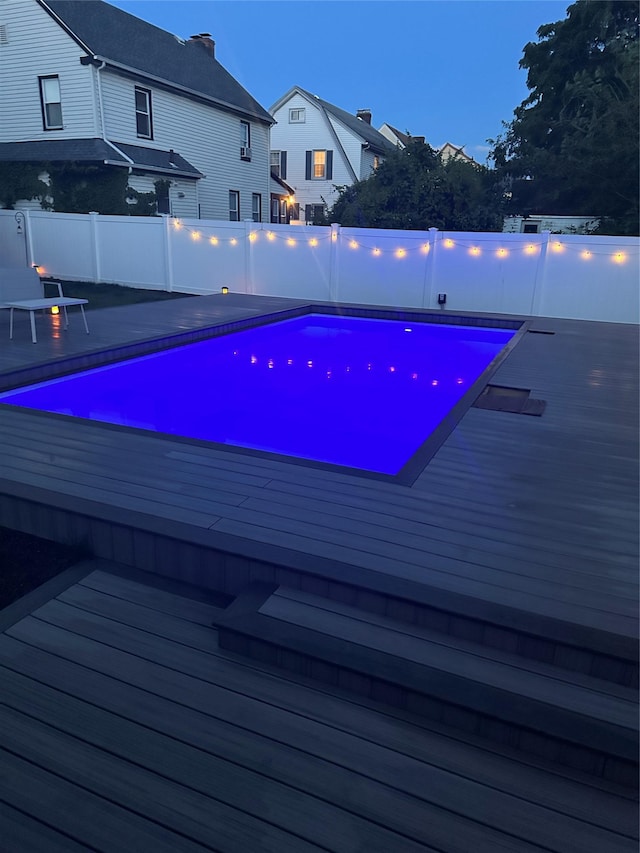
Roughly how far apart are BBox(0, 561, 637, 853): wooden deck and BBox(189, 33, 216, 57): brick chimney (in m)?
23.9

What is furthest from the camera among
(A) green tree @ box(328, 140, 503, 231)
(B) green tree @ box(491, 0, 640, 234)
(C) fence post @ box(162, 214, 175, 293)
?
(B) green tree @ box(491, 0, 640, 234)

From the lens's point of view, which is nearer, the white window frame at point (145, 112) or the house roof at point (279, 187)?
the white window frame at point (145, 112)

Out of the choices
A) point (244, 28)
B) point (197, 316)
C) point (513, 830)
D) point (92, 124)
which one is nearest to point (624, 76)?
point (92, 124)

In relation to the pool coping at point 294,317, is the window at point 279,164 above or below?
above

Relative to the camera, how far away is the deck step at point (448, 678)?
2.03 meters

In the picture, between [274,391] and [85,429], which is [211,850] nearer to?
[85,429]

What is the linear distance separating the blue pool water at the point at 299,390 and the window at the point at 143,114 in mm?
9629

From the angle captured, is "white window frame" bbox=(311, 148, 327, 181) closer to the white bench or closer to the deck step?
the white bench

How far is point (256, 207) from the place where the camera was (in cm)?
2181

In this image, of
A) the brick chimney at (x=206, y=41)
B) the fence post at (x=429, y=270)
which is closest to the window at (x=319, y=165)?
the brick chimney at (x=206, y=41)

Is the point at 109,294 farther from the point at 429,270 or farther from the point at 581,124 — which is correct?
the point at 581,124

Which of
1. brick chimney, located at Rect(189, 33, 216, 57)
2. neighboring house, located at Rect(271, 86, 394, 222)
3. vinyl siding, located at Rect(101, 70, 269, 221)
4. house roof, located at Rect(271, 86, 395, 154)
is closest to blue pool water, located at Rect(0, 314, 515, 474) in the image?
vinyl siding, located at Rect(101, 70, 269, 221)

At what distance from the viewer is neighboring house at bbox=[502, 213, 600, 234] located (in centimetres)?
2100

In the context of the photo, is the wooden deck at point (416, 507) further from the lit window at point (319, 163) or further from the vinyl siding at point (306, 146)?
the lit window at point (319, 163)
